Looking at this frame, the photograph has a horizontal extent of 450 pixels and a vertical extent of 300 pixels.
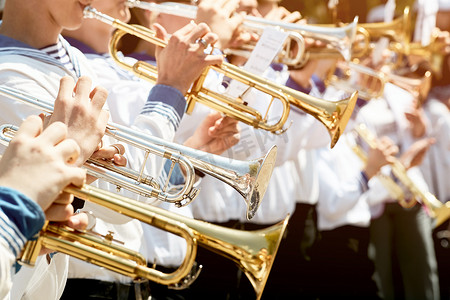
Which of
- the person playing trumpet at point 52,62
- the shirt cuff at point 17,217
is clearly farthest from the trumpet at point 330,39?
the shirt cuff at point 17,217

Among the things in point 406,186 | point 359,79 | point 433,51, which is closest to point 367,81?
point 359,79

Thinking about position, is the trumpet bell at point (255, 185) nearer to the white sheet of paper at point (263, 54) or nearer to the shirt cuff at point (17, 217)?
the white sheet of paper at point (263, 54)

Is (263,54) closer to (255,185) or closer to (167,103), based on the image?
(167,103)

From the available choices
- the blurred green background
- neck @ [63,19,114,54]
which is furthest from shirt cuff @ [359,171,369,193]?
A: neck @ [63,19,114,54]

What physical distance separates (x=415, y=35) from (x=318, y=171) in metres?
1.36

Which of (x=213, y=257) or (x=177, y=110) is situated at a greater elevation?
(x=177, y=110)

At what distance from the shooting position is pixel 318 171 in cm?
422

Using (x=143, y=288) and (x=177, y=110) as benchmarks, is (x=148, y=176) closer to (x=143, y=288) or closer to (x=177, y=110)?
(x=177, y=110)

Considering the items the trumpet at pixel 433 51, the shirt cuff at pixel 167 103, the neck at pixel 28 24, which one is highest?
the trumpet at pixel 433 51

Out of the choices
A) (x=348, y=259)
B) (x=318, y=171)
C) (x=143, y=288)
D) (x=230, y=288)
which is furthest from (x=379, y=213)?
(x=143, y=288)

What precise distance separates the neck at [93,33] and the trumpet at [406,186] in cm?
217

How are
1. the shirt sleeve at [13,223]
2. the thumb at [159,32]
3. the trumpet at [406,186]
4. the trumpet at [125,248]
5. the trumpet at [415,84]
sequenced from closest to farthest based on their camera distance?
the shirt sleeve at [13,223]
the trumpet at [125,248]
the thumb at [159,32]
the trumpet at [406,186]
the trumpet at [415,84]

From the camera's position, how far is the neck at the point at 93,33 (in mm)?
2703

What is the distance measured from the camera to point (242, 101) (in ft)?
8.51
